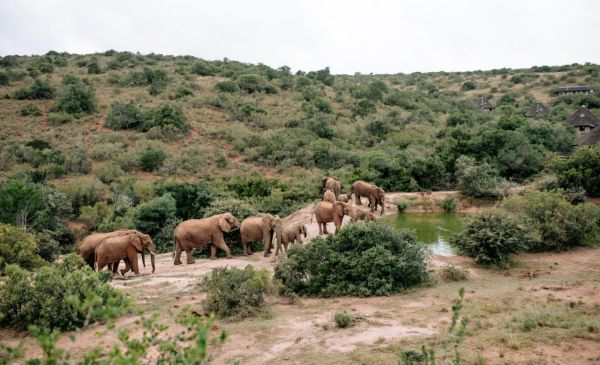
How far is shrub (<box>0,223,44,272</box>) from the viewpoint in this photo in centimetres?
1284

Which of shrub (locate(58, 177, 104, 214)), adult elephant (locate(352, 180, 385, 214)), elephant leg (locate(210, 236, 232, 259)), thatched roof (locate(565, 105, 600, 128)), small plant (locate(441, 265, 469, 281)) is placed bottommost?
small plant (locate(441, 265, 469, 281))

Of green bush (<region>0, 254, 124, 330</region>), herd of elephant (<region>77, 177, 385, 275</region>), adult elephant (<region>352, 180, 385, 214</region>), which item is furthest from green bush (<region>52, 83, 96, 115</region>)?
green bush (<region>0, 254, 124, 330</region>)

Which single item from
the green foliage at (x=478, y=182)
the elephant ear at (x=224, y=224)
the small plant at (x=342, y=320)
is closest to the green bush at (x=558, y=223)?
the small plant at (x=342, y=320)

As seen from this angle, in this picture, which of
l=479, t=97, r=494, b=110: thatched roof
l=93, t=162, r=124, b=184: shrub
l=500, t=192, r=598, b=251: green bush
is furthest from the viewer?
l=479, t=97, r=494, b=110: thatched roof

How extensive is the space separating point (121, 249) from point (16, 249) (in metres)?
3.28

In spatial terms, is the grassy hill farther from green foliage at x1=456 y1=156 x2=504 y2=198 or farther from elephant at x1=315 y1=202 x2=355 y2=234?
elephant at x1=315 y1=202 x2=355 y2=234

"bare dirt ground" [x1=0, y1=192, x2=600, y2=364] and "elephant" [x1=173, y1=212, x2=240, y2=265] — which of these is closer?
"bare dirt ground" [x1=0, y1=192, x2=600, y2=364]

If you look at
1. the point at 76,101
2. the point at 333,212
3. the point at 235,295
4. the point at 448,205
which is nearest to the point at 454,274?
the point at 333,212

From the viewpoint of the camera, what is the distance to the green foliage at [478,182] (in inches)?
1045

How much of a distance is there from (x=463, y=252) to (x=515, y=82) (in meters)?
73.2

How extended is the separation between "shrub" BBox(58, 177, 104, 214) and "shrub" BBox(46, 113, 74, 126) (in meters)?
15.6

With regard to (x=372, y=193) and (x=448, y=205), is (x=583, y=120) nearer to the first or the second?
(x=448, y=205)

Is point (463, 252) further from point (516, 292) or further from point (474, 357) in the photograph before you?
point (474, 357)

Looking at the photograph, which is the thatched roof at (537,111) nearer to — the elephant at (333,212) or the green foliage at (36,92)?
the elephant at (333,212)
